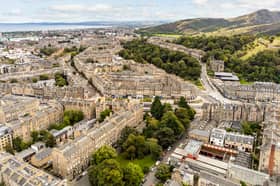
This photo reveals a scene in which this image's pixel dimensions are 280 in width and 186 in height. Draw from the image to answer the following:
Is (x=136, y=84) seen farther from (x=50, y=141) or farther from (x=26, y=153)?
(x=26, y=153)

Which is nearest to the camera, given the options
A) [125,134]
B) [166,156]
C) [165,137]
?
[166,156]

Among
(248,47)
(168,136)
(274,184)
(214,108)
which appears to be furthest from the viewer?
(248,47)

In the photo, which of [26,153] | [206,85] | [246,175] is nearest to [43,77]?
[26,153]

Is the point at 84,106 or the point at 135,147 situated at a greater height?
the point at 84,106

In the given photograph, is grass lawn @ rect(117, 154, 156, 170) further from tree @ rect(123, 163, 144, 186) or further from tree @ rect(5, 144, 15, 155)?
tree @ rect(5, 144, 15, 155)

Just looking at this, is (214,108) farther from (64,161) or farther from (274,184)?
(64,161)

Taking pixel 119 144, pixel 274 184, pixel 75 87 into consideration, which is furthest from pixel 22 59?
pixel 274 184
